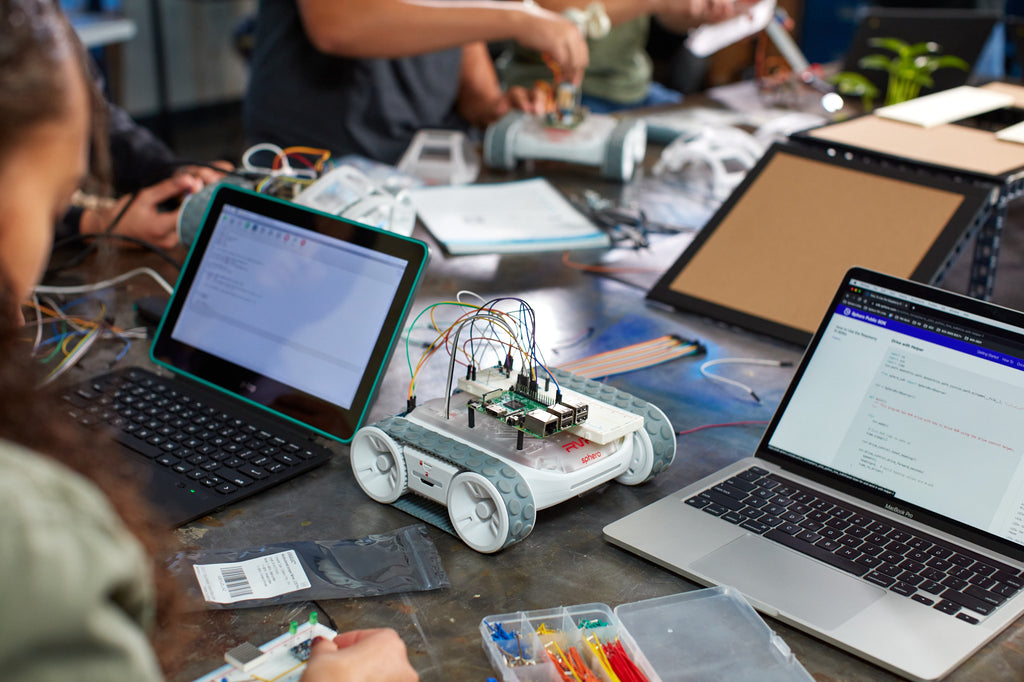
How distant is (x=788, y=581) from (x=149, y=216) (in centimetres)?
118

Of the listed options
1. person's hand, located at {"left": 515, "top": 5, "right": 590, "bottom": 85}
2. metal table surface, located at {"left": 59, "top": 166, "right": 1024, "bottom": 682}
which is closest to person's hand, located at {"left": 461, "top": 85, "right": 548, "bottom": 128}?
person's hand, located at {"left": 515, "top": 5, "right": 590, "bottom": 85}

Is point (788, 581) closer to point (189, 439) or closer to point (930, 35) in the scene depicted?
point (189, 439)

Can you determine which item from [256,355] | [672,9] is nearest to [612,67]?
[672,9]

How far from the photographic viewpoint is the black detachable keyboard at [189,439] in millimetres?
967

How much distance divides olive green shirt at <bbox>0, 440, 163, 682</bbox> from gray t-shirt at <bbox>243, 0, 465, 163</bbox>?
166 cm

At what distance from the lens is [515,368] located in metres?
1.02

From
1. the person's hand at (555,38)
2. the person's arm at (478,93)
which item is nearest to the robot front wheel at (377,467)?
the person's hand at (555,38)

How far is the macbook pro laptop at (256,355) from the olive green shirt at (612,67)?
70.9 inches

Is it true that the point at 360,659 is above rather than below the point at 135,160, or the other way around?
below

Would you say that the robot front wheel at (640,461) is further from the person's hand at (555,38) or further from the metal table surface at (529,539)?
the person's hand at (555,38)

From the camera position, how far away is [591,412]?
3.21 ft

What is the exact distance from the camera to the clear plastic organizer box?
2.49 feet

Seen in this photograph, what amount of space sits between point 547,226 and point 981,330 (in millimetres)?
942

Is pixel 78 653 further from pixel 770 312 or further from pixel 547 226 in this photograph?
pixel 547 226
